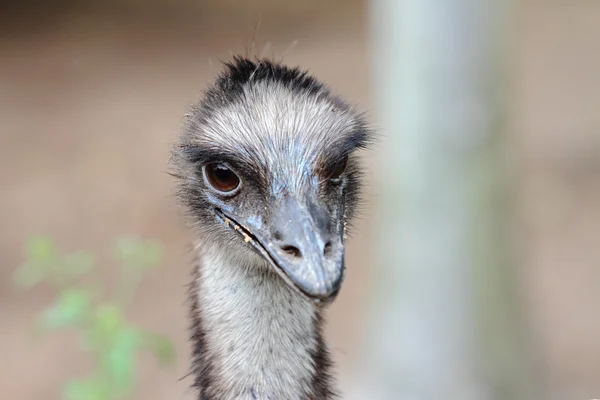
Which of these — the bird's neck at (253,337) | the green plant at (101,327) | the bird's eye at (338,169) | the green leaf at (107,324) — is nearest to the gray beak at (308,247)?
the bird's eye at (338,169)

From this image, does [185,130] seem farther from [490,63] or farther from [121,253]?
[490,63]

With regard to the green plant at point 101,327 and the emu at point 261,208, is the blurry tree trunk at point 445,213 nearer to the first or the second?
the green plant at point 101,327

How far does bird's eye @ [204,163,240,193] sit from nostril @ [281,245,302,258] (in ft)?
0.72

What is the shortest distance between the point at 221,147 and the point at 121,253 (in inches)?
38.5

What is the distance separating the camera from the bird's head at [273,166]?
5.06 ft

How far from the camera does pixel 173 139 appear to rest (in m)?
3.90

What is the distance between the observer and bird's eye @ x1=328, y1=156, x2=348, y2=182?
5.56 feet

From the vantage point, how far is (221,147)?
172cm

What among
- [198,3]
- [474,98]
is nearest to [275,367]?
[474,98]

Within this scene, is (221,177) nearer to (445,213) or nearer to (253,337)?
(253,337)

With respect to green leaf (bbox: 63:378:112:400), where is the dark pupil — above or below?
above

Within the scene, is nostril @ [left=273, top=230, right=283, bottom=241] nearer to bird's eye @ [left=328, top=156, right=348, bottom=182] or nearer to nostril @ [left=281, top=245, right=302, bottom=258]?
nostril @ [left=281, top=245, right=302, bottom=258]

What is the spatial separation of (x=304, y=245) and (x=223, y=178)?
322 millimetres

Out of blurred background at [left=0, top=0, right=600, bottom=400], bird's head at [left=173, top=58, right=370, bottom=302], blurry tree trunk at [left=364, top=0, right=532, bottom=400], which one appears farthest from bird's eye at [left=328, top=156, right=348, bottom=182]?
blurry tree trunk at [left=364, top=0, right=532, bottom=400]
